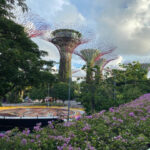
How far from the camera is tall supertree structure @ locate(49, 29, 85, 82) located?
4956 cm

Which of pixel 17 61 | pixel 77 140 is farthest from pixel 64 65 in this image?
pixel 77 140

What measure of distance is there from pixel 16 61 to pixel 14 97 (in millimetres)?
34249

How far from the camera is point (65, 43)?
1965 inches

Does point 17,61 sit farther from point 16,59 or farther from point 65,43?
point 65,43

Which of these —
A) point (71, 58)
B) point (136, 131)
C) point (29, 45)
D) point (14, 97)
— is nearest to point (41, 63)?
point (29, 45)

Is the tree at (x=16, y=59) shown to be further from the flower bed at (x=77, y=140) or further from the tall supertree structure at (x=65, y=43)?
the tall supertree structure at (x=65, y=43)

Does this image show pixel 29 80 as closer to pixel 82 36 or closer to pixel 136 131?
pixel 136 131

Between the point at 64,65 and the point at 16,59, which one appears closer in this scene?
the point at 16,59

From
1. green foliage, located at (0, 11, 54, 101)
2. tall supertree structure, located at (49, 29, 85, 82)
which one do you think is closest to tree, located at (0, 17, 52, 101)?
green foliage, located at (0, 11, 54, 101)

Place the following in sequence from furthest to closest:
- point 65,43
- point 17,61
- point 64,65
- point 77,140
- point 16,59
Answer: point 64,65
point 65,43
point 17,61
point 16,59
point 77,140

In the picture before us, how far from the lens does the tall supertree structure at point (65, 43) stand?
49.6m

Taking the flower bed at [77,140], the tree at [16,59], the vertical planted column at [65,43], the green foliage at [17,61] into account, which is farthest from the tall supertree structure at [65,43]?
the flower bed at [77,140]

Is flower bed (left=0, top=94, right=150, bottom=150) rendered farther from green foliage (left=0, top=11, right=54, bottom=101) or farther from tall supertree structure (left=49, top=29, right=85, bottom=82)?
tall supertree structure (left=49, top=29, right=85, bottom=82)

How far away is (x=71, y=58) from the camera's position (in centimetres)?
5534
